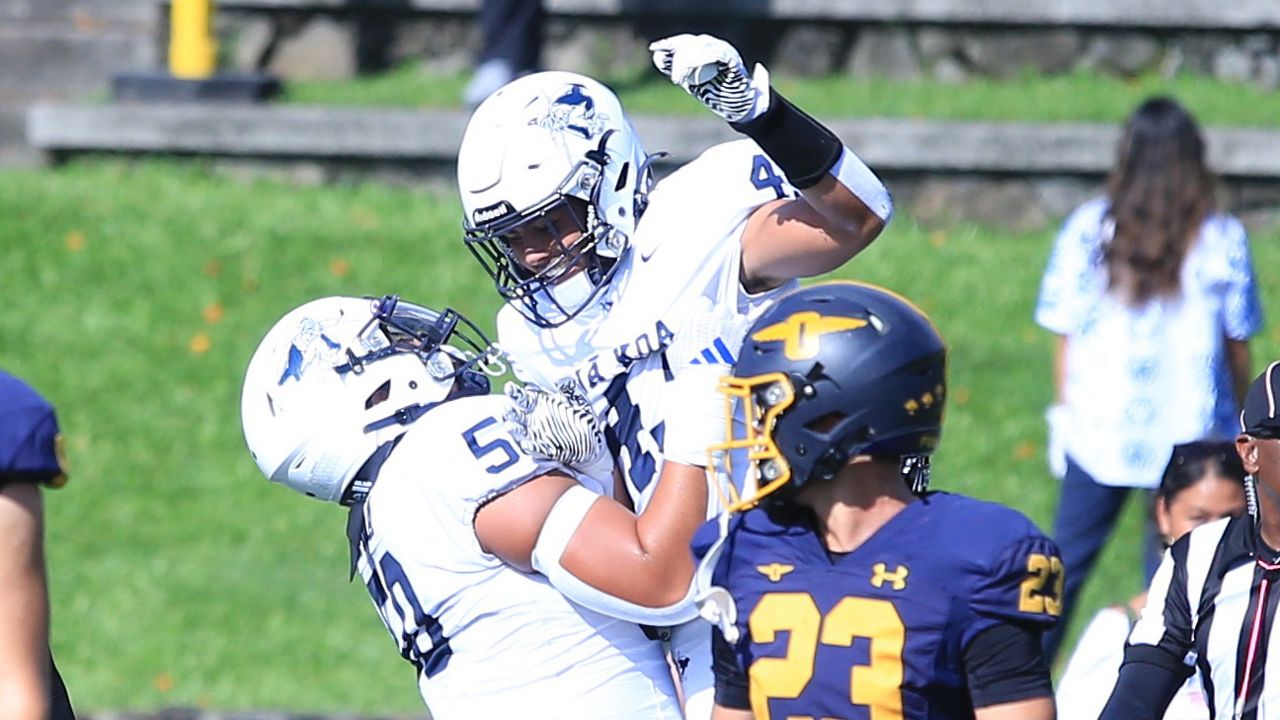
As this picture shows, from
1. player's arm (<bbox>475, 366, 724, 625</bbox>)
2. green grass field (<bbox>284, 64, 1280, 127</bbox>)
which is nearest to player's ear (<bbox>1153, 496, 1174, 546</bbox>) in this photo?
player's arm (<bbox>475, 366, 724, 625</bbox>)

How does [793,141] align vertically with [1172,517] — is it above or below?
above

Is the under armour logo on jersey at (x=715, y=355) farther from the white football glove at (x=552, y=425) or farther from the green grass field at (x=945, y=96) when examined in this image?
the green grass field at (x=945, y=96)

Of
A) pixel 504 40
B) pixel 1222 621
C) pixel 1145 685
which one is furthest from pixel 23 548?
pixel 504 40

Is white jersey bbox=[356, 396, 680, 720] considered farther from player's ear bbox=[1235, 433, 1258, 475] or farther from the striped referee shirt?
player's ear bbox=[1235, 433, 1258, 475]

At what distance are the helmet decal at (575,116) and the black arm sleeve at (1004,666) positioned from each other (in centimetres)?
113

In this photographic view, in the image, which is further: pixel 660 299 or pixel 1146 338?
pixel 1146 338

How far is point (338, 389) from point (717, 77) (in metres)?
0.76

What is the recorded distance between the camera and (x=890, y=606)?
252cm

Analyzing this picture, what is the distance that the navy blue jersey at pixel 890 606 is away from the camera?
2.48m

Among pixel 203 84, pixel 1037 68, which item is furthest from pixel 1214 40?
pixel 203 84

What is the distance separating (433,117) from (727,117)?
244 inches

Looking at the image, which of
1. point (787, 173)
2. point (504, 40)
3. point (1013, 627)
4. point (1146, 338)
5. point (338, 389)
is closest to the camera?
point (1013, 627)

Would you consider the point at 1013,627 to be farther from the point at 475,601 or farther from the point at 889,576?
the point at 475,601

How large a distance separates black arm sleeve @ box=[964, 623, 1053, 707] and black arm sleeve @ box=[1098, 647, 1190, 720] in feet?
2.13
